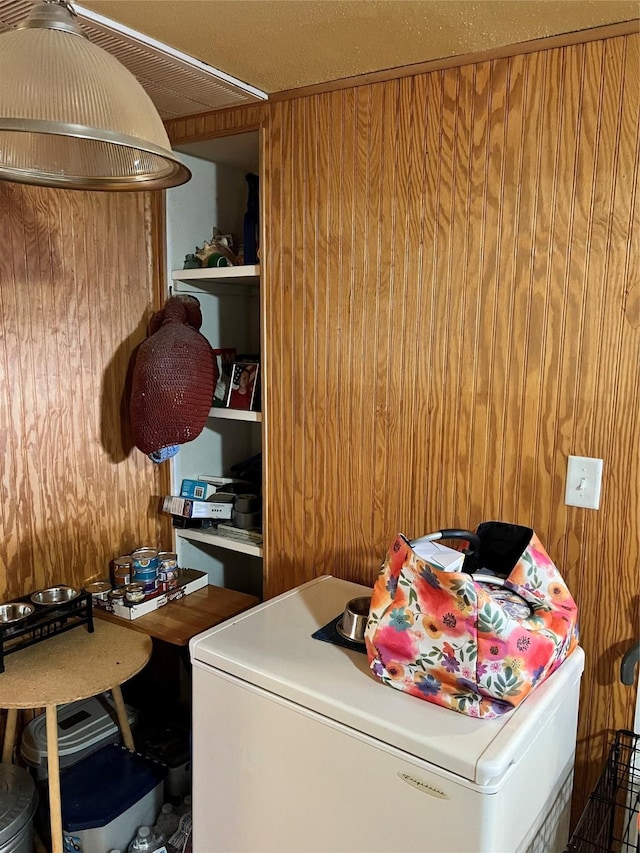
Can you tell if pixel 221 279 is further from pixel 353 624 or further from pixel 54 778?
pixel 54 778

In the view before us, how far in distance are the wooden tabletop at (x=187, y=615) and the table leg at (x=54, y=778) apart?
35 cm

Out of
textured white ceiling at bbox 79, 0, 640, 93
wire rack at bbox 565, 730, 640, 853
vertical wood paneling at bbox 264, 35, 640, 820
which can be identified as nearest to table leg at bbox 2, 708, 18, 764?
vertical wood paneling at bbox 264, 35, 640, 820

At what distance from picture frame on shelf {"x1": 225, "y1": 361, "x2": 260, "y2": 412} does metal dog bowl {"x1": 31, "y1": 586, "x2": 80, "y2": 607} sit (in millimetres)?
712

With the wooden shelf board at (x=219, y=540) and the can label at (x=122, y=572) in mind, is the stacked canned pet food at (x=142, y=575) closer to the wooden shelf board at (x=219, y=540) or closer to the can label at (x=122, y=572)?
the can label at (x=122, y=572)

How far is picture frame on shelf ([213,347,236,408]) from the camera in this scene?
2197mm

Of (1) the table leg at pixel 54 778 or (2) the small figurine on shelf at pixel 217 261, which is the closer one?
(1) the table leg at pixel 54 778

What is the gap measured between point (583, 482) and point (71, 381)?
4.71ft

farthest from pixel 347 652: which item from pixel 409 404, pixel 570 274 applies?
pixel 570 274

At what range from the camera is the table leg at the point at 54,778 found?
1.56 metres

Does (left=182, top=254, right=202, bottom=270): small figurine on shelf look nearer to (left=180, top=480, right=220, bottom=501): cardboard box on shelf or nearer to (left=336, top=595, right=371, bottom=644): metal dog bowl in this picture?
(left=180, top=480, right=220, bottom=501): cardboard box on shelf

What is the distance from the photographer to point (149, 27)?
4.72ft

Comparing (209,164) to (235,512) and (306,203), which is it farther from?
(235,512)

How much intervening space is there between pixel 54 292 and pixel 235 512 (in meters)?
0.85

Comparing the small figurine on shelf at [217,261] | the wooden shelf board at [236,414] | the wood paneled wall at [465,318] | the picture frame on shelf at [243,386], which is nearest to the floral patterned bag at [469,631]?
the wood paneled wall at [465,318]
